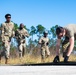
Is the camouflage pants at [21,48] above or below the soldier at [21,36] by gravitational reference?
below

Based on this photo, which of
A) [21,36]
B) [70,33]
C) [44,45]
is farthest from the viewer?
[44,45]

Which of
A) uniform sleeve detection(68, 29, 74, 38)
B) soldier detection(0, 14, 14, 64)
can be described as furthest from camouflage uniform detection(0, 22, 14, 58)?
uniform sleeve detection(68, 29, 74, 38)

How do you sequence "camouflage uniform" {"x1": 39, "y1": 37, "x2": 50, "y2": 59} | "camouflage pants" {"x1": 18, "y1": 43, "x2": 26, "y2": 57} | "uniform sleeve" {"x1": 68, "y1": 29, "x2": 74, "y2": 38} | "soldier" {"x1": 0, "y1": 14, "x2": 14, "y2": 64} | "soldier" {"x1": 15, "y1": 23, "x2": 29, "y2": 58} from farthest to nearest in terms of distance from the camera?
"camouflage uniform" {"x1": 39, "y1": 37, "x2": 50, "y2": 59} → "camouflage pants" {"x1": 18, "y1": 43, "x2": 26, "y2": 57} → "soldier" {"x1": 15, "y1": 23, "x2": 29, "y2": 58} → "soldier" {"x1": 0, "y1": 14, "x2": 14, "y2": 64} → "uniform sleeve" {"x1": 68, "y1": 29, "x2": 74, "y2": 38}

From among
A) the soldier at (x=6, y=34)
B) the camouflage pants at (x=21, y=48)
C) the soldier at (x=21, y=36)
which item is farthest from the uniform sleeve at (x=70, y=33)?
the camouflage pants at (x=21, y=48)

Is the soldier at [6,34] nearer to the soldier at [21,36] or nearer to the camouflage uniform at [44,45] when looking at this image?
the soldier at [21,36]
